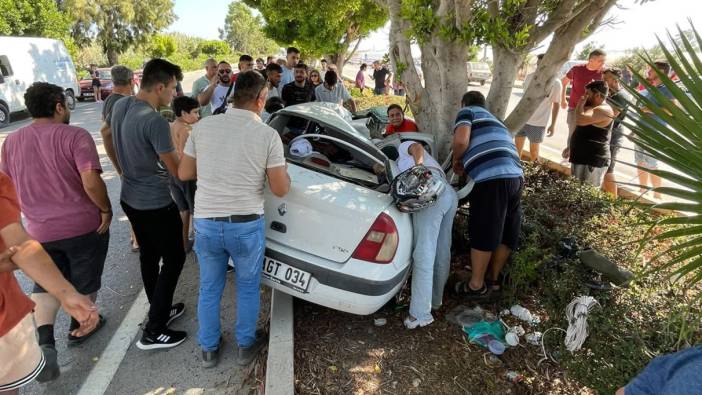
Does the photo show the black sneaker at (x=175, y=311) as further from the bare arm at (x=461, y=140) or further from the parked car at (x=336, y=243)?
the bare arm at (x=461, y=140)

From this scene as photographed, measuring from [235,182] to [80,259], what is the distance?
50.5 inches

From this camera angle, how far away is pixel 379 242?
246 centimetres

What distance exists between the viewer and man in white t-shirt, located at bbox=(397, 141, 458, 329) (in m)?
2.71

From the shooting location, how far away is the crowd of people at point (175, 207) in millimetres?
2219

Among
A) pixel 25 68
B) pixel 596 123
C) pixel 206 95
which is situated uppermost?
pixel 596 123

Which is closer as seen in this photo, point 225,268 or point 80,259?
point 225,268

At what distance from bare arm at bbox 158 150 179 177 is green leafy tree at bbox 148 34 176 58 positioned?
48.9 meters

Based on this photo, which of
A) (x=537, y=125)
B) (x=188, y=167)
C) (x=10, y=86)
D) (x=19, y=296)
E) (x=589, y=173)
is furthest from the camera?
(x=10, y=86)

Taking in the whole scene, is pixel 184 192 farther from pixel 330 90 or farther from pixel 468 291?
pixel 330 90

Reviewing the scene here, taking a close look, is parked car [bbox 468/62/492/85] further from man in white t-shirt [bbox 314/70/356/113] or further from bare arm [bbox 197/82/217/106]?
bare arm [bbox 197/82/217/106]

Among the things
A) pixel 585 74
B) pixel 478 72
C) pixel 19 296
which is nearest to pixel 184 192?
pixel 19 296

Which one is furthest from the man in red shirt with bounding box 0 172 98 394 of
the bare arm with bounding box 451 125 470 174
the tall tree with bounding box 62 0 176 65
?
the tall tree with bounding box 62 0 176 65

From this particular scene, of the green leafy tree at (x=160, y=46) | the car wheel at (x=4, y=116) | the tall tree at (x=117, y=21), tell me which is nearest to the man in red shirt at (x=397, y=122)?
the car wheel at (x=4, y=116)

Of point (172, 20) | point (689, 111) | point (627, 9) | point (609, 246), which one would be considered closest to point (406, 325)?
point (609, 246)
